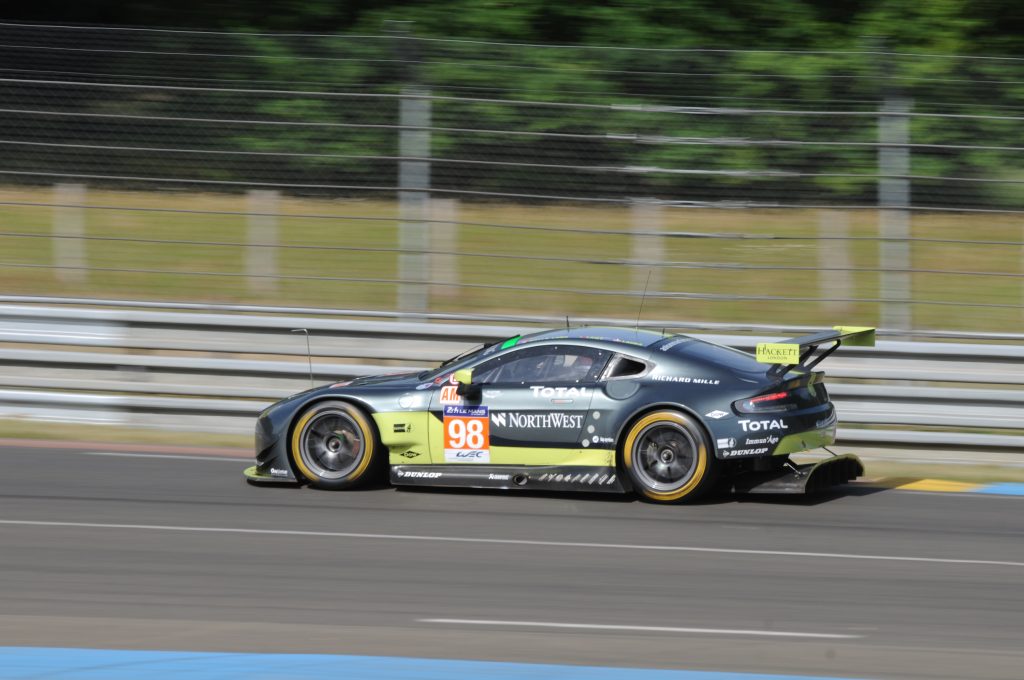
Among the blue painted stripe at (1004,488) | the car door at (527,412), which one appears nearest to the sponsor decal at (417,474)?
the car door at (527,412)

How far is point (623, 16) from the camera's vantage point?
19.8 meters

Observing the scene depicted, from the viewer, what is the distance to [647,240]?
12672 mm

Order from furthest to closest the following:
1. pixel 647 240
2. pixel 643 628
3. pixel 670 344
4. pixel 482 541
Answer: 1. pixel 647 240
2. pixel 670 344
3. pixel 482 541
4. pixel 643 628

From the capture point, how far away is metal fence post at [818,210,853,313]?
12.6 metres

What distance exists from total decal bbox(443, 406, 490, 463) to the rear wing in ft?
6.47

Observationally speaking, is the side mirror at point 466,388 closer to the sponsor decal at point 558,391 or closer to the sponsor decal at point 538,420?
the sponsor decal at point 538,420

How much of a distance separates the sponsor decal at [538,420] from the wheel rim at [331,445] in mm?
1024

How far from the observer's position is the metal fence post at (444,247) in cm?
1295

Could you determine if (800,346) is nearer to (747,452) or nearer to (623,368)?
(747,452)

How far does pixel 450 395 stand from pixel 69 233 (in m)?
5.41

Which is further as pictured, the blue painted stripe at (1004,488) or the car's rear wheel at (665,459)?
the blue painted stripe at (1004,488)

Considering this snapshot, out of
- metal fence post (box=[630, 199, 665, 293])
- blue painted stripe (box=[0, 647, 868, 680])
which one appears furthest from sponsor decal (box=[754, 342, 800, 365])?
blue painted stripe (box=[0, 647, 868, 680])

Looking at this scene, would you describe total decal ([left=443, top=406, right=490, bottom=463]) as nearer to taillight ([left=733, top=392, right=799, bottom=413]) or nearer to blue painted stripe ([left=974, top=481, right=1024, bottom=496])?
taillight ([left=733, top=392, right=799, bottom=413])

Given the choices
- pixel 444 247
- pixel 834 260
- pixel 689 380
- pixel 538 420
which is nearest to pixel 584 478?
pixel 538 420
